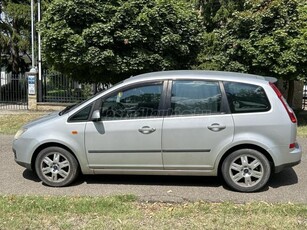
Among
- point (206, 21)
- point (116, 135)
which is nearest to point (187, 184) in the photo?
point (116, 135)

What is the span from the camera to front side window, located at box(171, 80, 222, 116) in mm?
5070

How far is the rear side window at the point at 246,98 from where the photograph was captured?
16.5 ft

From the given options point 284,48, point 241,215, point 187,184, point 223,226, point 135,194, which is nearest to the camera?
point 223,226

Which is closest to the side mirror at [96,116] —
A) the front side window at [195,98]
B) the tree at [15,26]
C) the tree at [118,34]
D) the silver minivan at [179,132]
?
the silver minivan at [179,132]

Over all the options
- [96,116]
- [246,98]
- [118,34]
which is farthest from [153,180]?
[118,34]

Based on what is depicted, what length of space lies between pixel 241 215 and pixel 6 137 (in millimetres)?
7111

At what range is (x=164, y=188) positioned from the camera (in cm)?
529

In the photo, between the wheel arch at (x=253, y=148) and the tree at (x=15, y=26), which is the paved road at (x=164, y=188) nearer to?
the wheel arch at (x=253, y=148)

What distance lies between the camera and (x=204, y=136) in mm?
5020

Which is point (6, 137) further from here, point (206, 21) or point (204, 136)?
point (206, 21)

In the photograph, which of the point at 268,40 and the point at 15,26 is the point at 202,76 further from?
the point at 15,26

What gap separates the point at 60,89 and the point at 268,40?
9.81m

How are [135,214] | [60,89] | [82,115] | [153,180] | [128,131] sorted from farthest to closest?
[60,89], [153,180], [82,115], [128,131], [135,214]

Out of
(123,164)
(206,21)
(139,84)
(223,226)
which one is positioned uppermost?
(206,21)
